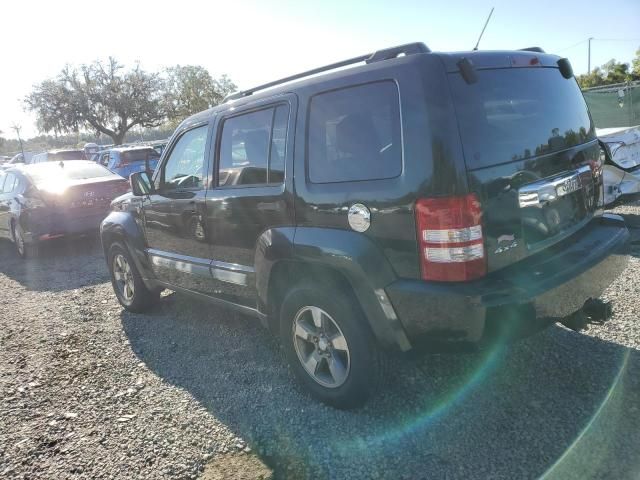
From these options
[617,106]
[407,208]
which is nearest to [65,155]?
[617,106]

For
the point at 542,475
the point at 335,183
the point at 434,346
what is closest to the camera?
the point at 542,475

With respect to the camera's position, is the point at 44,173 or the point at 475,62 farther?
the point at 44,173

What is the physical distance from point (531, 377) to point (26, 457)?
10.5 feet

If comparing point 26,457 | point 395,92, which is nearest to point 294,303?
point 395,92

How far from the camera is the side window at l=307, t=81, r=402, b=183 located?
2.51m

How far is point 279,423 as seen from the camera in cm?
299

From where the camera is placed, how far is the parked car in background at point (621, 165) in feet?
22.1

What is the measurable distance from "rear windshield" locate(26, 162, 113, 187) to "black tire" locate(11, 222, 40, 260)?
0.93 m

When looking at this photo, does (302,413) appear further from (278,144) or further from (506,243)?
(278,144)

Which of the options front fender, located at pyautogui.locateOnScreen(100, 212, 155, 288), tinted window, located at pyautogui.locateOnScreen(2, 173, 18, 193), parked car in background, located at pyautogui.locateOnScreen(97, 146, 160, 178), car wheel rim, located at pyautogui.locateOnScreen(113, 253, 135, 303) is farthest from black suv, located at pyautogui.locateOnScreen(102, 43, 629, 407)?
parked car in background, located at pyautogui.locateOnScreen(97, 146, 160, 178)

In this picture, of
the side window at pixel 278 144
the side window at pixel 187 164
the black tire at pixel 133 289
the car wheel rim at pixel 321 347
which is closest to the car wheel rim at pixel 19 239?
the black tire at pixel 133 289

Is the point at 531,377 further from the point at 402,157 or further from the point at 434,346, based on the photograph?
the point at 402,157

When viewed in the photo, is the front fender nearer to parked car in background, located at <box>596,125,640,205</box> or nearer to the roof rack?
the roof rack

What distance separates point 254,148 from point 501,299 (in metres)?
1.97
